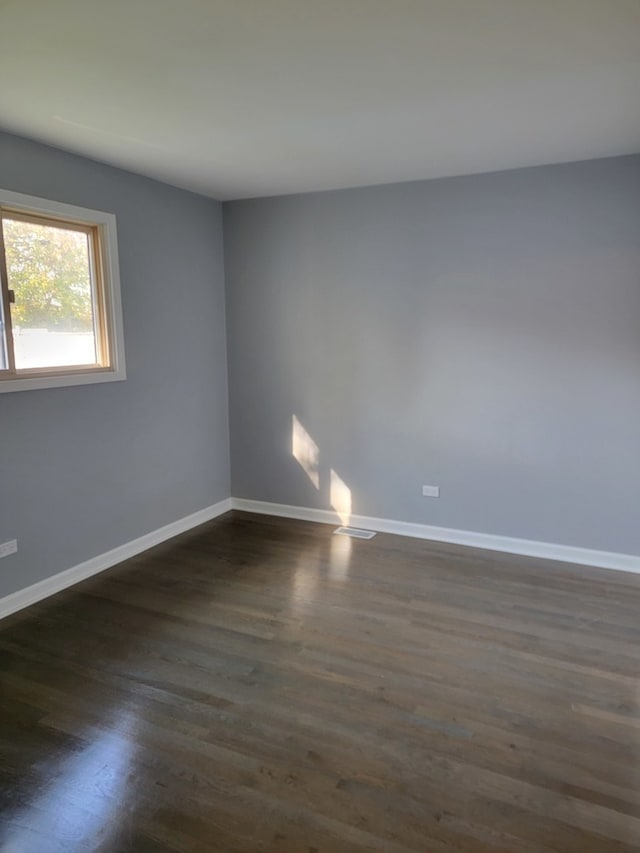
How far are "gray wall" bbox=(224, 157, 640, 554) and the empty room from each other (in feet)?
0.07

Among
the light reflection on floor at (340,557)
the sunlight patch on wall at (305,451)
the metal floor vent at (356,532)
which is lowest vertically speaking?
the light reflection on floor at (340,557)

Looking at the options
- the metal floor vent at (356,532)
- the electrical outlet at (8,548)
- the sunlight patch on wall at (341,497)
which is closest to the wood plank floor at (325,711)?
the electrical outlet at (8,548)

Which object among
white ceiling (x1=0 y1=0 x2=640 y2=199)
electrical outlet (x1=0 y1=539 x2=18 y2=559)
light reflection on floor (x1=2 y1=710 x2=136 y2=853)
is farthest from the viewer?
electrical outlet (x1=0 y1=539 x2=18 y2=559)

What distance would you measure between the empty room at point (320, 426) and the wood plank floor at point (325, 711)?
0.05 feet

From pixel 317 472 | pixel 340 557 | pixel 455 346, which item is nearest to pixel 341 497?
pixel 317 472

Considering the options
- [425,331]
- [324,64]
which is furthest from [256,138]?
[425,331]

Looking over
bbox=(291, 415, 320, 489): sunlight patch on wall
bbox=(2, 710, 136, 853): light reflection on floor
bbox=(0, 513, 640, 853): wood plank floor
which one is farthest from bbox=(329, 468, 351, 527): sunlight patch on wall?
bbox=(2, 710, 136, 853): light reflection on floor

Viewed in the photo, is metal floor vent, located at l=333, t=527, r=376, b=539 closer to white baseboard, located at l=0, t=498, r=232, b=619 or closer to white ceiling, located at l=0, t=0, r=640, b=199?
white baseboard, located at l=0, t=498, r=232, b=619

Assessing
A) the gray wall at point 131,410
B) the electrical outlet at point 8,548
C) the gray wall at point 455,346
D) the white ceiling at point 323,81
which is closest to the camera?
the white ceiling at point 323,81

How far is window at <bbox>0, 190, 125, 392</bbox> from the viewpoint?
3107 mm

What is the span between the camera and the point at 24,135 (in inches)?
119

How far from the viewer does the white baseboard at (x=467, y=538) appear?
12.4ft

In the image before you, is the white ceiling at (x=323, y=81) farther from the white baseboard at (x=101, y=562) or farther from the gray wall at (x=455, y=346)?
the white baseboard at (x=101, y=562)

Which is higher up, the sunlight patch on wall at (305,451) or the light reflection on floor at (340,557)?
the sunlight patch on wall at (305,451)
